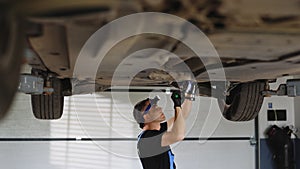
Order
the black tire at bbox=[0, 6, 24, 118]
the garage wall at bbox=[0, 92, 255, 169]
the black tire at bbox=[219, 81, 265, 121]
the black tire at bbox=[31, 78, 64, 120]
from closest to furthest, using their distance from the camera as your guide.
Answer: the black tire at bbox=[0, 6, 24, 118]
the black tire at bbox=[219, 81, 265, 121]
the black tire at bbox=[31, 78, 64, 120]
the garage wall at bbox=[0, 92, 255, 169]

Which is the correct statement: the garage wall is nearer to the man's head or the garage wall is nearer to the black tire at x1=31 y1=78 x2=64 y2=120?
the man's head

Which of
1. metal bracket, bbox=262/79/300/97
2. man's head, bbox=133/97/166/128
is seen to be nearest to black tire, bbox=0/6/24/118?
metal bracket, bbox=262/79/300/97

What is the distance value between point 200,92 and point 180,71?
0.92 m

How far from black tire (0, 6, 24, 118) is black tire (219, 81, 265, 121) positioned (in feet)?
6.48

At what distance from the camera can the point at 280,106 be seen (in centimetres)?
666

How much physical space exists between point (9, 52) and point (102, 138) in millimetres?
5437

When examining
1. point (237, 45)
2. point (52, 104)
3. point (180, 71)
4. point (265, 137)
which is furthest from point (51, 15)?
point (265, 137)

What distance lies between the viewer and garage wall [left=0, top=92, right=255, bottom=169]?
593cm

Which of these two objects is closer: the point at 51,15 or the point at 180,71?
the point at 51,15

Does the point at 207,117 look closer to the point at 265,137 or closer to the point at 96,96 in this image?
the point at 265,137

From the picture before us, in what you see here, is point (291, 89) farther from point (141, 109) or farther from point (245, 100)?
point (141, 109)

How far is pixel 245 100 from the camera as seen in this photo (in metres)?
2.75

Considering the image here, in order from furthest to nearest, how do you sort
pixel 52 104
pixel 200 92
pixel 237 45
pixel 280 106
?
pixel 280 106, pixel 52 104, pixel 200 92, pixel 237 45

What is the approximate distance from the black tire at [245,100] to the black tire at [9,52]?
1975 mm
